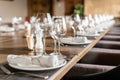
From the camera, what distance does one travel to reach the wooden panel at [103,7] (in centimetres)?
891

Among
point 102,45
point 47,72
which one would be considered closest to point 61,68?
point 47,72

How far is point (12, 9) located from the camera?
7.99 meters

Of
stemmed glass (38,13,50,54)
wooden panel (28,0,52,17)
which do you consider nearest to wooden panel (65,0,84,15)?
wooden panel (28,0,52,17)

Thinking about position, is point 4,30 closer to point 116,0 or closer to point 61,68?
point 61,68

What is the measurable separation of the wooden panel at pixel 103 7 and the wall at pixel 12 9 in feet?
7.93

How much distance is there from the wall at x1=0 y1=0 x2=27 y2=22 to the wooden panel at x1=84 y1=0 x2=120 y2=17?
7.93 feet

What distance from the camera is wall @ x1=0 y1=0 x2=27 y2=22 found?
7.34 metres

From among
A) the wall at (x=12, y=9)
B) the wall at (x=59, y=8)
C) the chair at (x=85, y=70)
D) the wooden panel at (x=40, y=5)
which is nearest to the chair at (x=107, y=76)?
the chair at (x=85, y=70)

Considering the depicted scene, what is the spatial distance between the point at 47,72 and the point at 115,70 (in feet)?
1.84

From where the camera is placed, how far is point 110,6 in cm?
898

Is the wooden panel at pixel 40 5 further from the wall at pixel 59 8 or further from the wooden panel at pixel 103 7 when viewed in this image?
Result: the wooden panel at pixel 103 7

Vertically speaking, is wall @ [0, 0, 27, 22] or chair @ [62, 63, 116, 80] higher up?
wall @ [0, 0, 27, 22]

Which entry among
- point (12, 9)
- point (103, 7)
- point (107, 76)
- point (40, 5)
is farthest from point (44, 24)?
point (40, 5)

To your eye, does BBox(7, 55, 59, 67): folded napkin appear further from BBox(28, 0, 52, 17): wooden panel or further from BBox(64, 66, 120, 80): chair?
BBox(28, 0, 52, 17): wooden panel
